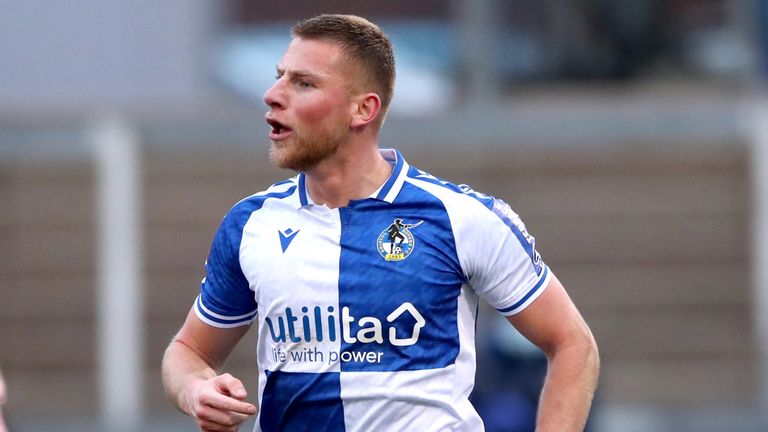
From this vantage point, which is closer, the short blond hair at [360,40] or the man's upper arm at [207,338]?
the short blond hair at [360,40]

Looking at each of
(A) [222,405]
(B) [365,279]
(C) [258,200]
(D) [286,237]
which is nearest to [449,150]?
(C) [258,200]

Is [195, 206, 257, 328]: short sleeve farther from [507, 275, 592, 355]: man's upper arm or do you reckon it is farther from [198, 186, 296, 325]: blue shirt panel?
[507, 275, 592, 355]: man's upper arm

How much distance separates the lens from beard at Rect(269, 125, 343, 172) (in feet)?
12.8

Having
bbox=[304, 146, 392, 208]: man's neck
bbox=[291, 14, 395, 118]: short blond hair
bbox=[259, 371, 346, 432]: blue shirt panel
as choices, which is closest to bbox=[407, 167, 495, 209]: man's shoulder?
bbox=[304, 146, 392, 208]: man's neck

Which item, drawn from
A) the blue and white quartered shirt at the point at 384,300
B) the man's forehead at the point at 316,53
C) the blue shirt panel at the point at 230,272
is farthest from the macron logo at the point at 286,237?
the man's forehead at the point at 316,53

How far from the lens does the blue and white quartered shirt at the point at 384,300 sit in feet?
12.6

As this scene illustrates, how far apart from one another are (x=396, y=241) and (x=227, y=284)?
0.52 m

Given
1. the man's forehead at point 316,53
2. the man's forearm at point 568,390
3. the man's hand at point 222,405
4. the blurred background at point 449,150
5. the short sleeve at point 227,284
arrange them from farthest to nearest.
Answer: the blurred background at point 449,150
the short sleeve at point 227,284
the man's forehead at point 316,53
the man's forearm at point 568,390
the man's hand at point 222,405

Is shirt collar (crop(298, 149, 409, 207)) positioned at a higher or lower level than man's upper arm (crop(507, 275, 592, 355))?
higher

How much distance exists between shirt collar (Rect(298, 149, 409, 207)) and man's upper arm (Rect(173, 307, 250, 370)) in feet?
1.43

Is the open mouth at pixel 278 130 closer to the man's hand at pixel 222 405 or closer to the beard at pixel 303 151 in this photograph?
the beard at pixel 303 151

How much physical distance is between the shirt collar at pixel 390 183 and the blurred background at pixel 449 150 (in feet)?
22.4

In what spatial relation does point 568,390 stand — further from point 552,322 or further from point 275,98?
point 275,98

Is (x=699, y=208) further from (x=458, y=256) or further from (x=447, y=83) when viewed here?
(x=458, y=256)
